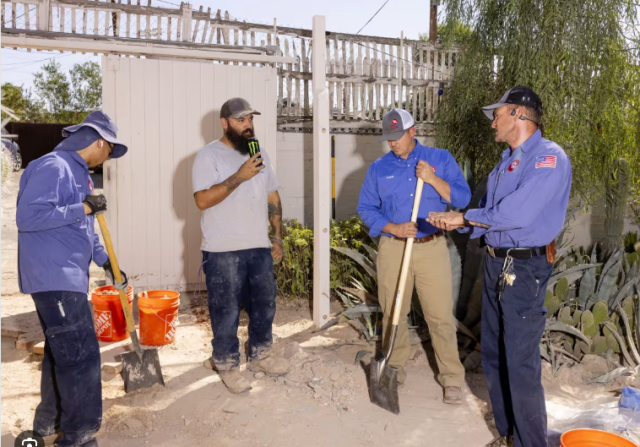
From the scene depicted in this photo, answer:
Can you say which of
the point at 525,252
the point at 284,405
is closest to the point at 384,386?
the point at 284,405

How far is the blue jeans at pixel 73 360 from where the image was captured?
3139 millimetres

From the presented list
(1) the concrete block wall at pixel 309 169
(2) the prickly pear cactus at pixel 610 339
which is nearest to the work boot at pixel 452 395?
(2) the prickly pear cactus at pixel 610 339

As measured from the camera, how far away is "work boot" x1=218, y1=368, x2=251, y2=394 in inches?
163

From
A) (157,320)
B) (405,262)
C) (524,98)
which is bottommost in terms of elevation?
(157,320)

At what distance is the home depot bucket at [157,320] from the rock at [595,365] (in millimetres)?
3458

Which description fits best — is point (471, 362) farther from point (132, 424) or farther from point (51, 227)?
point (51, 227)

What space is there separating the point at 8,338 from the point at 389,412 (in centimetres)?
386

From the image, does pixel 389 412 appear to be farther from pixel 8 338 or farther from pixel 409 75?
pixel 409 75

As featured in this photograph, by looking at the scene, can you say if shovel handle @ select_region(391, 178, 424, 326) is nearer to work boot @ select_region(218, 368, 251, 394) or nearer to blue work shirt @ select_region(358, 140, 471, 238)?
blue work shirt @ select_region(358, 140, 471, 238)

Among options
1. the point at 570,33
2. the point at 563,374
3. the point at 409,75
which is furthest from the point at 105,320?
the point at 409,75

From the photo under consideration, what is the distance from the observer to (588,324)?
179 inches

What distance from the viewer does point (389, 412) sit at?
3.88 meters

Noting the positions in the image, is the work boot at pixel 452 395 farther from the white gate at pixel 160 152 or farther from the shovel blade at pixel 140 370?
the white gate at pixel 160 152

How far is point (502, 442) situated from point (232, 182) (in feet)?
8.01
